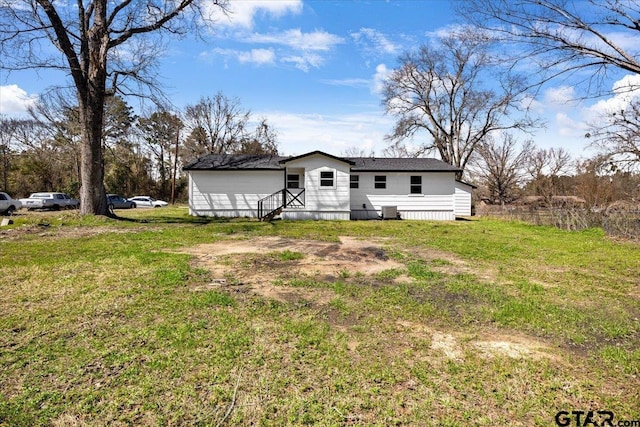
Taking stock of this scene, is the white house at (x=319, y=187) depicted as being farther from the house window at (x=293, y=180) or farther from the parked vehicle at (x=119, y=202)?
the parked vehicle at (x=119, y=202)

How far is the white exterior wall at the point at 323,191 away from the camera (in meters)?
16.9

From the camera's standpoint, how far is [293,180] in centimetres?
1814

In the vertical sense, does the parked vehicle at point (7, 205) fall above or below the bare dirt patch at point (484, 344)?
above

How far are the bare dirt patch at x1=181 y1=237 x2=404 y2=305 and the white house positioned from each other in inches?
296

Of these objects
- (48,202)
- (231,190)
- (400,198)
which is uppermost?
(231,190)

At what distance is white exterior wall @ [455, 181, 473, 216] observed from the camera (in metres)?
20.7

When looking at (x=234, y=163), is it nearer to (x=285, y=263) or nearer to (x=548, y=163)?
(x=285, y=263)

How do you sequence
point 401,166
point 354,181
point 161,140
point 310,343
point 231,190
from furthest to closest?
point 161,140, point 401,166, point 354,181, point 231,190, point 310,343

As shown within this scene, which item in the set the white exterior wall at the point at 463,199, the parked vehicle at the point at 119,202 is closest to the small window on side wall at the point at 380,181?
the white exterior wall at the point at 463,199

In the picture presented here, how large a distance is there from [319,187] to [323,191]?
0.95 feet

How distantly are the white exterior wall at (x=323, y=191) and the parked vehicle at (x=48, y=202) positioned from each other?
1877 cm

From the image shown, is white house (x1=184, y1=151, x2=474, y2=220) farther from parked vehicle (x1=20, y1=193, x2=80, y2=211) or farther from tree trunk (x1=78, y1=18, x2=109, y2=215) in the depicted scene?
parked vehicle (x1=20, y1=193, x2=80, y2=211)

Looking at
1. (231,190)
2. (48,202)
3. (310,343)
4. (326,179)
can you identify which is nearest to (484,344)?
(310,343)

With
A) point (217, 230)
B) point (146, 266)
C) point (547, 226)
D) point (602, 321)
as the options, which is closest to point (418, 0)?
point (602, 321)
